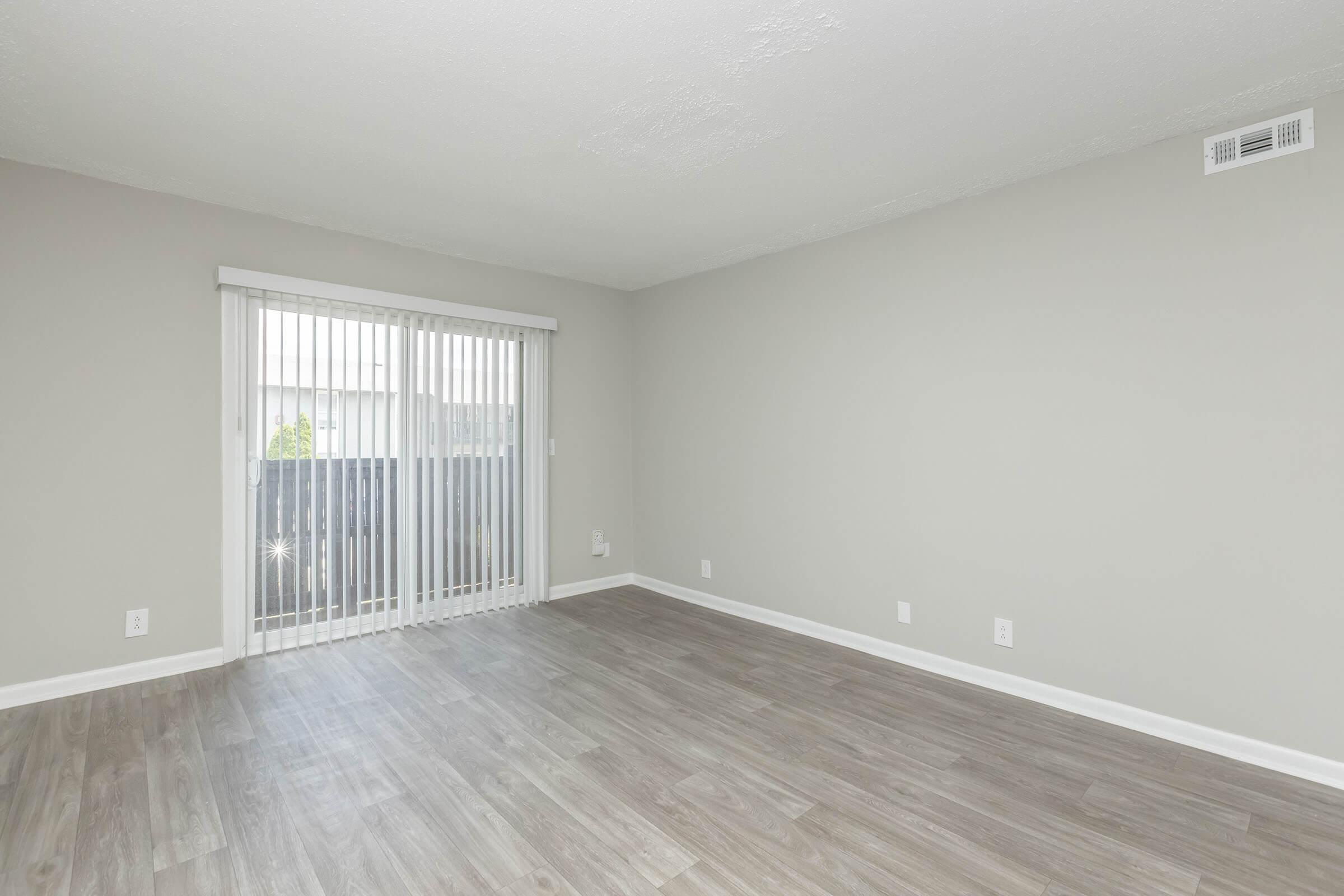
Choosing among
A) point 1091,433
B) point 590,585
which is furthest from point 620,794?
point 590,585

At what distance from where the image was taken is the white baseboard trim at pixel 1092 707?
2379mm

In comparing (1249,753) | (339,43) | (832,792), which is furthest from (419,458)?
(1249,753)

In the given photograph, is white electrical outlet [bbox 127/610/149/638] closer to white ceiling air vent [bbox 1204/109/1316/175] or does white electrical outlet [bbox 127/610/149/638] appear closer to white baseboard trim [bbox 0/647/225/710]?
white baseboard trim [bbox 0/647/225/710]

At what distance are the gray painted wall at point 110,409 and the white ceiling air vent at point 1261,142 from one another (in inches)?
182

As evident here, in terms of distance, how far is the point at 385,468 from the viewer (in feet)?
13.5

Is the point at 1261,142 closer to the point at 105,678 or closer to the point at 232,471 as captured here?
the point at 232,471

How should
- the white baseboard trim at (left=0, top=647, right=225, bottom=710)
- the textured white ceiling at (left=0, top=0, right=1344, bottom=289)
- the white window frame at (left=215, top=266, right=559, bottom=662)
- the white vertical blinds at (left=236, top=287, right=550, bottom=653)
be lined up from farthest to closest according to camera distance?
the white vertical blinds at (left=236, top=287, right=550, bottom=653)
the white window frame at (left=215, top=266, right=559, bottom=662)
the white baseboard trim at (left=0, top=647, right=225, bottom=710)
the textured white ceiling at (left=0, top=0, right=1344, bottom=289)

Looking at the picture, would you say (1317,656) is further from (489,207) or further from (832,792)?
(489,207)

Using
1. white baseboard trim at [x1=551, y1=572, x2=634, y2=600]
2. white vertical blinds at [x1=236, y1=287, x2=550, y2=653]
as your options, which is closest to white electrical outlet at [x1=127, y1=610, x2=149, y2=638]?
white vertical blinds at [x1=236, y1=287, x2=550, y2=653]

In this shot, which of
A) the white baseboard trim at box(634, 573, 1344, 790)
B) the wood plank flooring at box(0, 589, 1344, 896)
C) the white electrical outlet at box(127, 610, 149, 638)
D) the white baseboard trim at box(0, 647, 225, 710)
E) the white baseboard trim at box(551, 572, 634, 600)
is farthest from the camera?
the white baseboard trim at box(551, 572, 634, 600)

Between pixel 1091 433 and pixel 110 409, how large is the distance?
4932mm

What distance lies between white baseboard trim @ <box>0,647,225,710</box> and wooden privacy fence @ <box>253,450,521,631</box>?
30cm

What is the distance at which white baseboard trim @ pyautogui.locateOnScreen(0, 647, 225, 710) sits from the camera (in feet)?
9.75

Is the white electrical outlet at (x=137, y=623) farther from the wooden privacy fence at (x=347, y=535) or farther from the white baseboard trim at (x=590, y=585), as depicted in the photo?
the white baseboard trim at (x=590, y=585)
